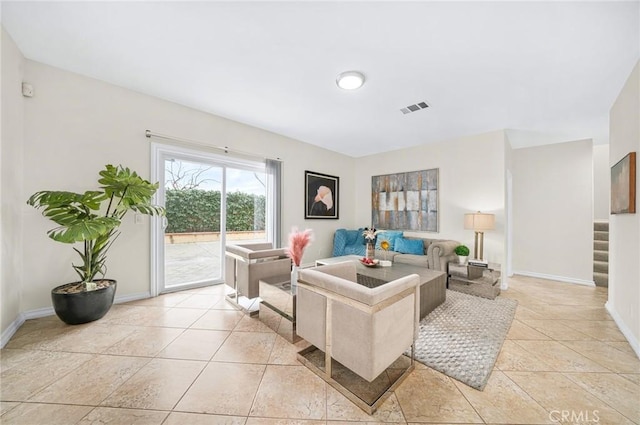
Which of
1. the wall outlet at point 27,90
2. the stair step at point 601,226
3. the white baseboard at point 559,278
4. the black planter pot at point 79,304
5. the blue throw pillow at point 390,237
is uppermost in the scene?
the wall outlet at point 27,90

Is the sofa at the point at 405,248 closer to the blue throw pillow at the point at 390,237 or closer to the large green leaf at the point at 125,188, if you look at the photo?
the blue throw pillow at the point at 390,237

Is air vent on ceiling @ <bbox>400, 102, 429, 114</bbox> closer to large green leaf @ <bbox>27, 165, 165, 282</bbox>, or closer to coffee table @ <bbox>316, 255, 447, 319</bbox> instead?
coffee table @ <bbox>316, 255, 447, 319</bbox>

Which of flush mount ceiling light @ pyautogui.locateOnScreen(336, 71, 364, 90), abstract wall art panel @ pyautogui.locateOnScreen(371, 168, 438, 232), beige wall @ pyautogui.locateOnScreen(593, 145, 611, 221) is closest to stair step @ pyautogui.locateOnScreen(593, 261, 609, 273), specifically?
beige wall @ pyautogui.locateOnScreen(593, 145, 611, 221)

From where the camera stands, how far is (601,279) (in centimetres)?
382

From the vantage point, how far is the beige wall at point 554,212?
4031mm

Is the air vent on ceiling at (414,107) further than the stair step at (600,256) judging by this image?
No

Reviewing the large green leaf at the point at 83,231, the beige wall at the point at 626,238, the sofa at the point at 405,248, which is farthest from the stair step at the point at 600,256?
the large green leaf at the point at 83,231

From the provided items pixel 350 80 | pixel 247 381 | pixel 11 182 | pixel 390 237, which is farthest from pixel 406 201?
pixel 11 182

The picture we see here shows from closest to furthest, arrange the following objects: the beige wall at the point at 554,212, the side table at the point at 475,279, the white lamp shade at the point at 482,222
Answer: the side table at the point at 475,279
the white lamp shade at the point at 482,222
the beige wall at the point at 554,212

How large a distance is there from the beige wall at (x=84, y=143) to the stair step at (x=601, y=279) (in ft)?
21.2

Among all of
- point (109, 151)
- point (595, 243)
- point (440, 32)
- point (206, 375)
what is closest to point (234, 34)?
point (440, 32)

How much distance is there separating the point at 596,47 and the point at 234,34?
3043mm

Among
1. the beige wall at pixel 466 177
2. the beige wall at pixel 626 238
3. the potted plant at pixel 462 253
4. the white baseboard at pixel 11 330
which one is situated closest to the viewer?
the white baseboard at pixel 11 330

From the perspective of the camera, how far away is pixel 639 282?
2.02 m
